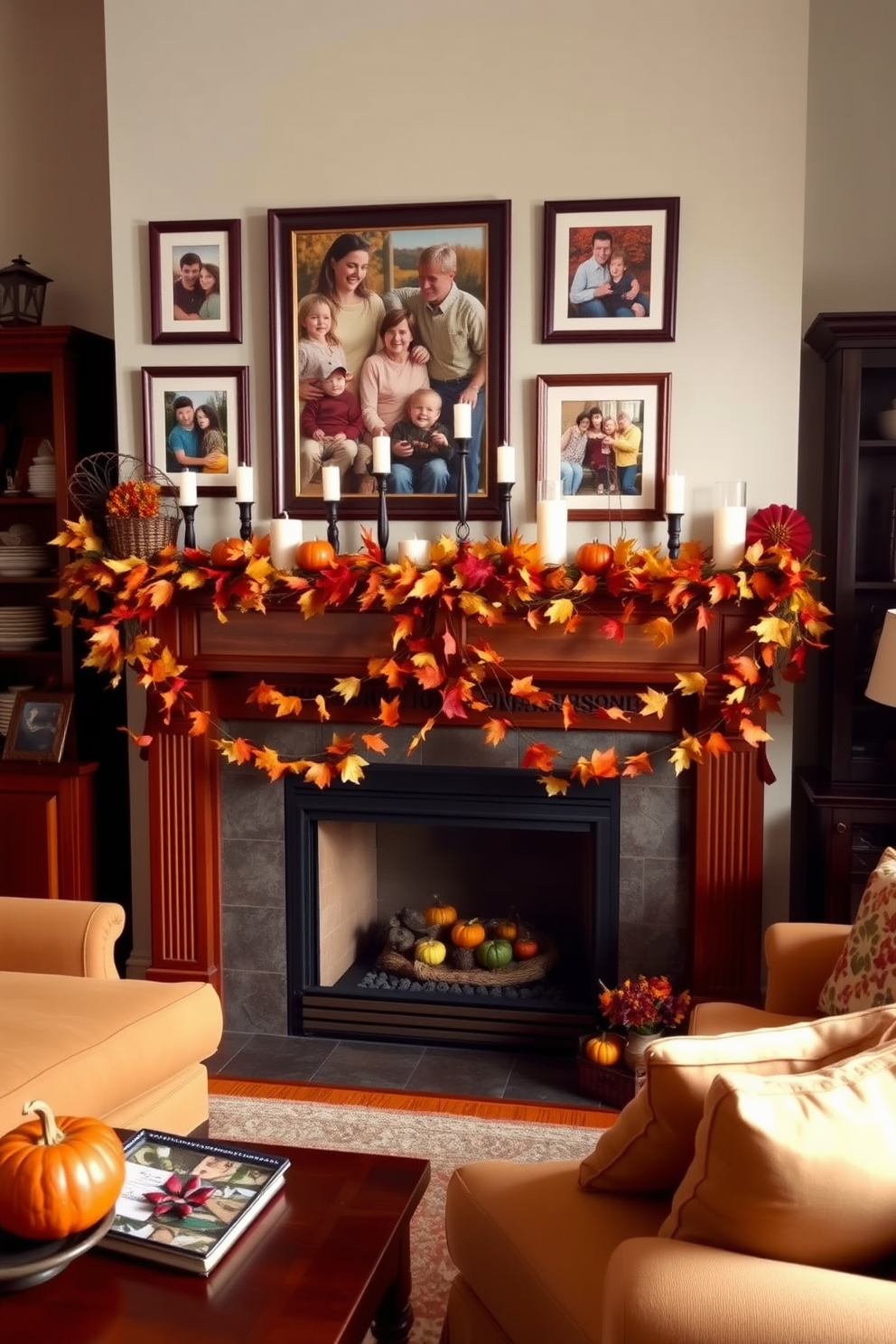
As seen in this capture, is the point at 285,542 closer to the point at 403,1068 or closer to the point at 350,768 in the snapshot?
the point at 350,768

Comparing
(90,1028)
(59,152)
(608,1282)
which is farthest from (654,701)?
(59,152)

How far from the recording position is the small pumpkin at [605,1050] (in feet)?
10.5

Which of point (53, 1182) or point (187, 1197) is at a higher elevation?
point (53, 1182)

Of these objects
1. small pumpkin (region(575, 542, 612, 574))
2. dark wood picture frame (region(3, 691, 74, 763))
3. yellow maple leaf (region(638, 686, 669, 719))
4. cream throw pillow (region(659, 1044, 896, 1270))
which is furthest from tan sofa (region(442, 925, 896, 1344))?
dark wood picture frame (region(3, 691, 74, 763))

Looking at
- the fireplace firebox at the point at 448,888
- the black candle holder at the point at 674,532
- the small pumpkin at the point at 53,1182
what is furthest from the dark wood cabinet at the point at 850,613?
the small pumpkin at the point at 53,1182

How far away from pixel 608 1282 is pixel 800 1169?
0.27m

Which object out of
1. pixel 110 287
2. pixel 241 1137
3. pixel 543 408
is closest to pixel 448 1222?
pixel 241 1137

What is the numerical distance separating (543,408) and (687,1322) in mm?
2535

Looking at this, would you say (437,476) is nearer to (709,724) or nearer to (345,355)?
(345,355)

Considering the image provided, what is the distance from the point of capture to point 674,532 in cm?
323

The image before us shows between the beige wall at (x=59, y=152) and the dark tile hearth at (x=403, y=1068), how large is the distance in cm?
243

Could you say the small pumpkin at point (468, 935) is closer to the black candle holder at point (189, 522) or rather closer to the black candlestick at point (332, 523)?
the black candlestick at point (332, 523)

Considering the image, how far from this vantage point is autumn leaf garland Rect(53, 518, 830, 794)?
3.14m

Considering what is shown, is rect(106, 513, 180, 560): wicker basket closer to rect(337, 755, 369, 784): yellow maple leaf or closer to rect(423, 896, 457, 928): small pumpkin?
rect(337, 755, 369, 784): yellow maple leaf
